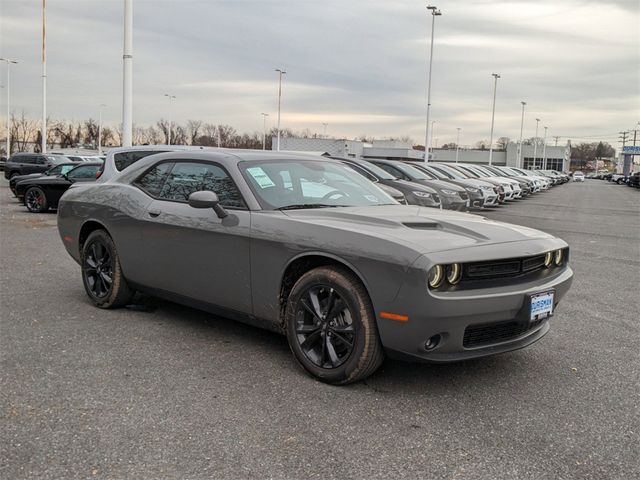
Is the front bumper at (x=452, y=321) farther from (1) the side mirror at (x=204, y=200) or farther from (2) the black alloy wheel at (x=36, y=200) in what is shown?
(2) the black alloy wheel at (x=36, y=200)

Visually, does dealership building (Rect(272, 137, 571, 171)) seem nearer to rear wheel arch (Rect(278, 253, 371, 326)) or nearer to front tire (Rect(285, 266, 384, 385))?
rear wheel arch (Rect(278, 253, 371, 326))

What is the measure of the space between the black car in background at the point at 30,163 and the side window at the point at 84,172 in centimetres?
1400

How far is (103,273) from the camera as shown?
566cm

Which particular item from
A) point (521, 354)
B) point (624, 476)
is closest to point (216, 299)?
point (521, 354)

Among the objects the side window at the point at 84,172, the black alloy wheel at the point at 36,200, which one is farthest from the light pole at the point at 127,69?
the black alloy wheel at the point at 36,200

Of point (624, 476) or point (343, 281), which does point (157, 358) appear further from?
point (624, 476)

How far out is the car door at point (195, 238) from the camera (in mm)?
4371

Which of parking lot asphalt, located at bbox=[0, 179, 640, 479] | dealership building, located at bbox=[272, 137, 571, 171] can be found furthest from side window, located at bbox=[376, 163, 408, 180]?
dealership building, located at bbox=[272, 137, 571, 171]

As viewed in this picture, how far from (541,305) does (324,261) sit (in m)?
1.39

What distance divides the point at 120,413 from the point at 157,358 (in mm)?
950

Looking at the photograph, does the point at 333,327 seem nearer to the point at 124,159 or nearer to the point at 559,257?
the point at 559,257

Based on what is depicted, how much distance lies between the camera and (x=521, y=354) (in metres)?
4.58

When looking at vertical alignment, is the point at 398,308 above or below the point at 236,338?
above

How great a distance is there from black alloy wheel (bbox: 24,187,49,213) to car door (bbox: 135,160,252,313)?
1106cm
